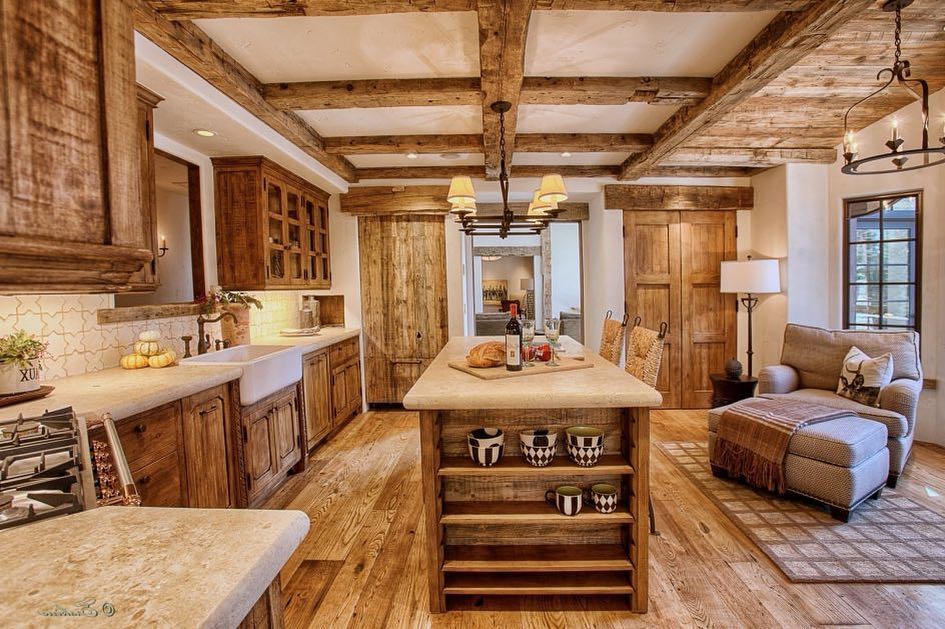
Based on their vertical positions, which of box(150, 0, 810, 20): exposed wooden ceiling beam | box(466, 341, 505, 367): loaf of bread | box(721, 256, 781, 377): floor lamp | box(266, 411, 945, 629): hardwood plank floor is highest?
box(150, 0, 810, 20): exposed wooden ceiling beam

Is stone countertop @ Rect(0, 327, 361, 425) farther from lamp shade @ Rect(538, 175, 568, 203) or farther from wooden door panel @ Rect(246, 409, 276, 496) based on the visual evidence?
lamp shade @ Rect(538, 175, 568, 203)

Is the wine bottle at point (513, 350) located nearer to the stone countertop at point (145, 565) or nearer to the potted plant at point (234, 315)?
the stone countertop at point (145, 565)

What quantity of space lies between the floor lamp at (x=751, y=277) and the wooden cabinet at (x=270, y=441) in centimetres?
407

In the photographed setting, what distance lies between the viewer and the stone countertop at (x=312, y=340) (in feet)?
12.1

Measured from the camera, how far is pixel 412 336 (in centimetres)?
516

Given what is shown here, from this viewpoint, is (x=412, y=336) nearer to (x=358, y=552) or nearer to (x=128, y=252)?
(x=358, y=552)

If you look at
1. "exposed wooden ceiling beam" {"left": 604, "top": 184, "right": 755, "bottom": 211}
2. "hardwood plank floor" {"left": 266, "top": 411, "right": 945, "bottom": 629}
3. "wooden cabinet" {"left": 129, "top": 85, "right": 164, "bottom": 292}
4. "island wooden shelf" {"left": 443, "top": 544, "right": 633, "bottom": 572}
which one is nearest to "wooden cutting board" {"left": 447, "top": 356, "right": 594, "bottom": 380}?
"island wooden shelf" {"left": 443, "top": 544, "right": 633, "bottom": 572}

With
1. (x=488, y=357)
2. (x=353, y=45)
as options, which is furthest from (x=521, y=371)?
(x=353, y=45)

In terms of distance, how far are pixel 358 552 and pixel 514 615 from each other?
0.89 metres

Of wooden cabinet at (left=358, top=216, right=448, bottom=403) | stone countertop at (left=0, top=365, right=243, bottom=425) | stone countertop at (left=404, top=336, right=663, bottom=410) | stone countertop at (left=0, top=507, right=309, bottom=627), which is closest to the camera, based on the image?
stone countertop at (left=0, top=507, right=309, bottom=627)

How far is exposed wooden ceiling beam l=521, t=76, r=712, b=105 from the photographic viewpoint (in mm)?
2748

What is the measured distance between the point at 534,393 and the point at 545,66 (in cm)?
189

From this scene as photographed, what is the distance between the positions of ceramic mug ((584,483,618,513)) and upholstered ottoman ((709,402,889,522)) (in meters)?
1.51

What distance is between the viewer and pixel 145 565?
0.66 metres
